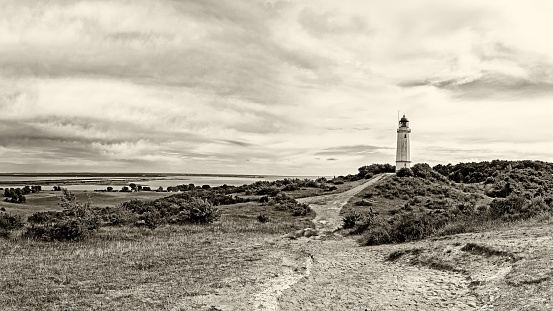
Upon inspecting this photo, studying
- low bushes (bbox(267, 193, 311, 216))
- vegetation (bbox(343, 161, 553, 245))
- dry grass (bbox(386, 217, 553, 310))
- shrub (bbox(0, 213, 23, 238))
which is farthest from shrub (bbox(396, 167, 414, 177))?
shrub (bbox(0, 213, 23, 238))

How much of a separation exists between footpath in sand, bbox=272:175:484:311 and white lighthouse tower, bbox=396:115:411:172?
4371 centimetres

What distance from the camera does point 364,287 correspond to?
11.1 m

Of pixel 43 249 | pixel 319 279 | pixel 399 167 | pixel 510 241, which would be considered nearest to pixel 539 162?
pixel 399 167

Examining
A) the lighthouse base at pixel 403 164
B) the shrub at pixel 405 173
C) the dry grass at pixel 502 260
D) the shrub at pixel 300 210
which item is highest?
the lighthouse base at pixel 403 164

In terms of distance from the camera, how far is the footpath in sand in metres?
9.52

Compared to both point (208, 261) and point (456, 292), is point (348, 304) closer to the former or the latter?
point (456, 292)

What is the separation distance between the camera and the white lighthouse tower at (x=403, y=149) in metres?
57.8

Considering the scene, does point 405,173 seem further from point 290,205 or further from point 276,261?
point 276,261

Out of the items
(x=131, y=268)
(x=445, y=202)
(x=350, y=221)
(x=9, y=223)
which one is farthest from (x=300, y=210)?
(x=131, y=268)

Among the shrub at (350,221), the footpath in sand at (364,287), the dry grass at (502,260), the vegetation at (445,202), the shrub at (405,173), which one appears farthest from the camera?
the shrub at (405,173)

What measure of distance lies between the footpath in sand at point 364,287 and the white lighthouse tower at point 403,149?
43707mm

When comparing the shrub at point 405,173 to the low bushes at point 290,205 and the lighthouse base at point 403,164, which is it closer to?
the lighthouse base at point 403,164

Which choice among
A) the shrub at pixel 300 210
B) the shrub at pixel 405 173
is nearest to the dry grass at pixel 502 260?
the shrub at pixel 300 210

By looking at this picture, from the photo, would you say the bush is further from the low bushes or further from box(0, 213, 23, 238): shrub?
the low bushes
